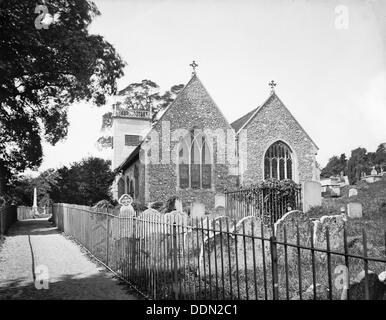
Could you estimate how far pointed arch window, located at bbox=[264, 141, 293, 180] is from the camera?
22.3 m

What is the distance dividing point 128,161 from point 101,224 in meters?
14.3

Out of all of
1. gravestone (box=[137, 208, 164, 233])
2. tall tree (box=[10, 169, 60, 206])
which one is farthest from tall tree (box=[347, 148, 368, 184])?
gravestone (box=[137, 208, 164, 233])

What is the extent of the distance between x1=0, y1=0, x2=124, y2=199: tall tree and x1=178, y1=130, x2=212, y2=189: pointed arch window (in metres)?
6.53

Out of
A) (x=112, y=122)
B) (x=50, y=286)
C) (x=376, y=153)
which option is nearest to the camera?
(x=50, y=286)

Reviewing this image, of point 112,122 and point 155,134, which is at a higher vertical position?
point 112,122

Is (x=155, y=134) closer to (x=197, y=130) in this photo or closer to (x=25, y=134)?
(x=197, y=130)

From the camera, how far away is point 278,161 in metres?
22.6

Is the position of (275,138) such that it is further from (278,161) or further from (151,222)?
(151,222)

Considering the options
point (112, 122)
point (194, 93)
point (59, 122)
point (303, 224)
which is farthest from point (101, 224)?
point (112, 122)

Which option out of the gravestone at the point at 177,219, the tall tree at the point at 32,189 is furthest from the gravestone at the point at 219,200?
the tall tree at the point at 32,189

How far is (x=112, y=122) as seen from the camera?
106 feet

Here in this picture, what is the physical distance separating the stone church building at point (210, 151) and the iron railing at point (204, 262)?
9468mm

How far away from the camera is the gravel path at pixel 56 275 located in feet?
20.7

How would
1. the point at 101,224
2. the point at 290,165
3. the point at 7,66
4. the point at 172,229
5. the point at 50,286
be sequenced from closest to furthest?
the point at 172,229 < the point at 50,286 < the point at 101,224 < the point at 7,66 < the point at 290,165
